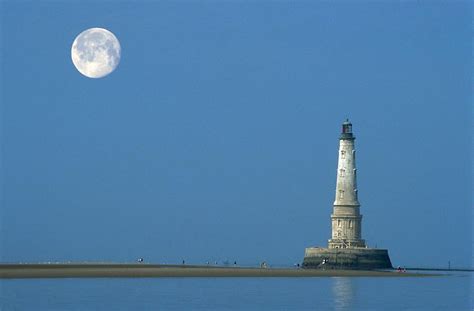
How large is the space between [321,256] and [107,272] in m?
22.5

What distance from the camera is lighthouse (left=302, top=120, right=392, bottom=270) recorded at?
117750 mm

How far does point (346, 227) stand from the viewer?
4656 inches

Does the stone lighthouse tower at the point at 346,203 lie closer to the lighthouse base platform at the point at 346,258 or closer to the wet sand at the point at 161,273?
the lighthouse base platform at the point at 346,258
